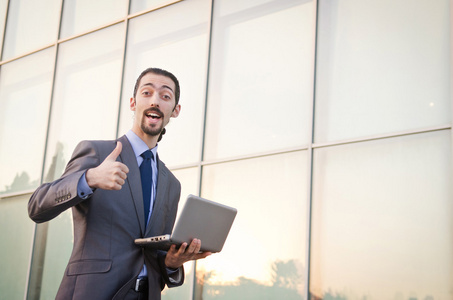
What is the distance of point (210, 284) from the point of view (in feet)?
19.9

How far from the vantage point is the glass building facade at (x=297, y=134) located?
5125 mm

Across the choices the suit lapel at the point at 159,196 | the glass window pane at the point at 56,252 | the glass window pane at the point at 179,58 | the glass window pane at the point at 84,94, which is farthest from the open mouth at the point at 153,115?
the glass window pane at the point at 56,252

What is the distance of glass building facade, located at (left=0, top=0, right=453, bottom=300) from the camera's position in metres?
5.12

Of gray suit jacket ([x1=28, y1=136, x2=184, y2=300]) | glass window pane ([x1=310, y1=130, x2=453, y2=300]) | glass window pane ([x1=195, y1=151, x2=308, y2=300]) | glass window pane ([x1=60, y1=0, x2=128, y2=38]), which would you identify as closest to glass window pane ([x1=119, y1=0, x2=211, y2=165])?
glass window pane ([x1=60, y1=0, x2=128, y2=38])

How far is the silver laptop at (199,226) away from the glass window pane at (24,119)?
18.6ft

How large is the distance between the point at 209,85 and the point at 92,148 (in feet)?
12.6

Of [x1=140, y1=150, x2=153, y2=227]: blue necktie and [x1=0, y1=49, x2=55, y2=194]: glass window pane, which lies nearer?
[x1=140, y1=150, x2=153, y2=227]: blue necktie

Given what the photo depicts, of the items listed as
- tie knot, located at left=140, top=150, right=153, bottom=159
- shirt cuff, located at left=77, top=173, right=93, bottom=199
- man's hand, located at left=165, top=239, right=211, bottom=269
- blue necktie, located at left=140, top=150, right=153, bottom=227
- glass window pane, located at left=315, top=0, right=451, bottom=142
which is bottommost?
man's hand, located at left=165, top=239, right=211, bottom=269

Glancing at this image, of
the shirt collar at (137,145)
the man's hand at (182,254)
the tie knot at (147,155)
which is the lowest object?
the man's hand at (182,254)

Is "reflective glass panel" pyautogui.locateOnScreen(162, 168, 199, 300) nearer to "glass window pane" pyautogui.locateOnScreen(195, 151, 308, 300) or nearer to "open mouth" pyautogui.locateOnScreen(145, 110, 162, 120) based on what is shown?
"glass window pane" pyautogui.locateOnScreen(195, 151, 308, 300)

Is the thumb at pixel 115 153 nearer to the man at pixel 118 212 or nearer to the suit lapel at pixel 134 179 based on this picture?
the man at pixel 118 212

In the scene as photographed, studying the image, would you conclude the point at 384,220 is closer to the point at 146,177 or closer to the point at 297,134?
the point at 297,134

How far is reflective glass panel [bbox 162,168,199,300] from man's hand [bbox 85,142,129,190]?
3.69m

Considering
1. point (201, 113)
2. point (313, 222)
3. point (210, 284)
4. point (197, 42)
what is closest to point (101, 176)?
point (313, 222)
